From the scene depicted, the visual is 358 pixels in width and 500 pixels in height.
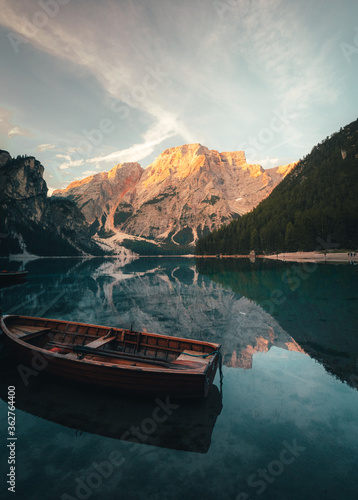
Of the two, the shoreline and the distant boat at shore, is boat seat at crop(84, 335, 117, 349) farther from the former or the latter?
the shoreline

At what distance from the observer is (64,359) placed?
12.7 metres

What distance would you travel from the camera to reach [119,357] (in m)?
13.7

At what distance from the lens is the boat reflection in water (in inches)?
381

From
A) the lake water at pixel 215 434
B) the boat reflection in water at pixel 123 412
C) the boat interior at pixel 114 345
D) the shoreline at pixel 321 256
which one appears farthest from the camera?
the shoreline at pixel 321 256

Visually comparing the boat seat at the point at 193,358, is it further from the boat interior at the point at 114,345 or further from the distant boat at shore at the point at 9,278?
the distant boat at shore at the point at 9,278

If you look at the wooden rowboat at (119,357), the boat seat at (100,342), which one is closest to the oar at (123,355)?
the wooden rowboat at (119,357)

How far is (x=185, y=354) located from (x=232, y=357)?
5111 millimetres

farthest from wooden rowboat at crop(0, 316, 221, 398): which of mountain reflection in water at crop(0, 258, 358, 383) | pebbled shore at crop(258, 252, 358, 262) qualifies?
pebbled shore at crop(258, 252, 358, 262)

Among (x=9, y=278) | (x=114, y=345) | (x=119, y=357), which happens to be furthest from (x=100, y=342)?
(x=9, y=278)

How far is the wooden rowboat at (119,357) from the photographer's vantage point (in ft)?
37.2

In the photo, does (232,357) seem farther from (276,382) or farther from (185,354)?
(185,354)

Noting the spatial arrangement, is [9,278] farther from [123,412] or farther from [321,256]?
[321,256]

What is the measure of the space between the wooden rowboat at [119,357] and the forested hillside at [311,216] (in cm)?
13003

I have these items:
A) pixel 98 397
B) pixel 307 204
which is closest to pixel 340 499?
pixel 98 397
